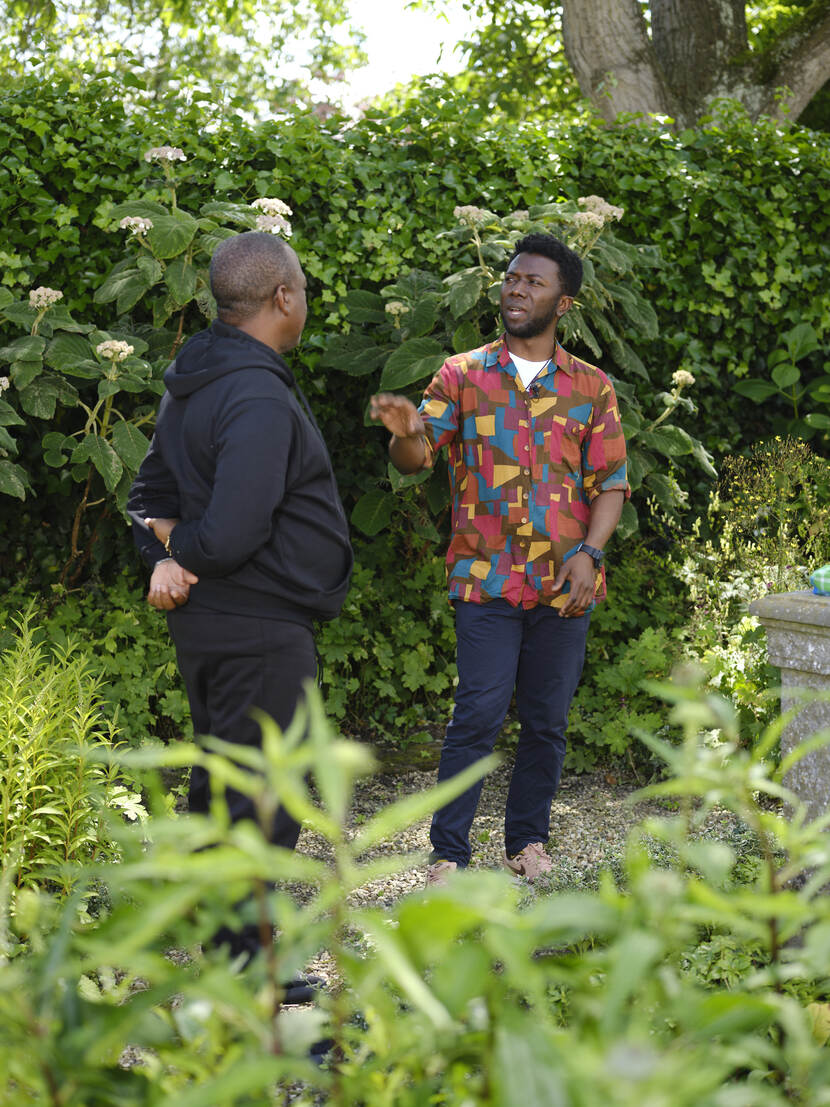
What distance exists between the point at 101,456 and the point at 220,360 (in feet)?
6.02

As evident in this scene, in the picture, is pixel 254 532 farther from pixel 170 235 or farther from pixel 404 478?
pixel 170 235

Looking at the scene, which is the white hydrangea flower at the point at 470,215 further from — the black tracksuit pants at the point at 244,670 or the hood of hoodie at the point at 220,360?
the black tracksuit pants at the point at 244,670

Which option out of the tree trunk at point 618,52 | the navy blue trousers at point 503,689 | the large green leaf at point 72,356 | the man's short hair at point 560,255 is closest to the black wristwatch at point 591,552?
the navy blue trousers at point 503,689

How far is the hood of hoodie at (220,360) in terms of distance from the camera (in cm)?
253

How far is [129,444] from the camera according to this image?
14.0 feet

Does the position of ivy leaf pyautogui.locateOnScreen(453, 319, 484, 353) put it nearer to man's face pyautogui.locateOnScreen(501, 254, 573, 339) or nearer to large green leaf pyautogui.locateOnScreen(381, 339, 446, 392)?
large green leaf pyautogui.locateOnScreen(381, 339, 446, 392)

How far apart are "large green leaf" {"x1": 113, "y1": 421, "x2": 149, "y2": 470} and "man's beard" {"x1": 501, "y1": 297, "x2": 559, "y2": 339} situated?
1.53m

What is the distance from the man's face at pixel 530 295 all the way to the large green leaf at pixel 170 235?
1.36 metres

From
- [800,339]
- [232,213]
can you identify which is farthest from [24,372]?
[800,339]

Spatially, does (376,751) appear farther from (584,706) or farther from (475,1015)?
(475,1015)

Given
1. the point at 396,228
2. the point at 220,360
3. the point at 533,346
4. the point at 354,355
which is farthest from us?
the point at 396,228

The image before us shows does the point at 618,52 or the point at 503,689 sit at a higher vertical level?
the point at 618,52

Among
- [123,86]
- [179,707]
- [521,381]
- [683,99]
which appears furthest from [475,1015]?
[683,99]

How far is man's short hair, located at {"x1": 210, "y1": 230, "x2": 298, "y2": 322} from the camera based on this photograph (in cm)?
255
